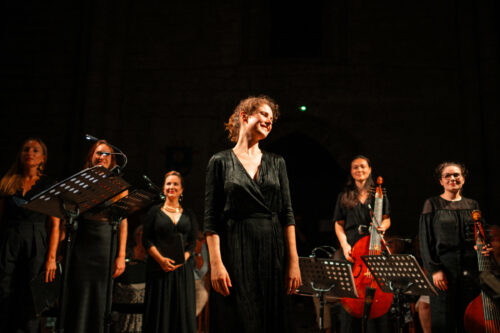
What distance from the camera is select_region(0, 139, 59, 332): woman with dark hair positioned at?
356 cm

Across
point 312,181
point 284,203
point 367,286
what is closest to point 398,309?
point 367,286

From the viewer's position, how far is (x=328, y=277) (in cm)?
353

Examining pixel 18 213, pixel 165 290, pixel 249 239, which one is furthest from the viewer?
pixel 165 290

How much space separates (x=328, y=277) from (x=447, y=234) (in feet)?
4.34

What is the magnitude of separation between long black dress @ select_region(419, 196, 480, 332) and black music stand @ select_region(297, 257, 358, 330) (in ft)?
3.30

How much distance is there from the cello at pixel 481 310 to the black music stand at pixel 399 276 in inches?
14.9

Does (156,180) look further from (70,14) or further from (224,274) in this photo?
(224,274)

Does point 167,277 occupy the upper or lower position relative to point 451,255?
lower

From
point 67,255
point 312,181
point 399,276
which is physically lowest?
point 399,276

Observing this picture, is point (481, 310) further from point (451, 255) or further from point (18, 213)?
point (18, 213)

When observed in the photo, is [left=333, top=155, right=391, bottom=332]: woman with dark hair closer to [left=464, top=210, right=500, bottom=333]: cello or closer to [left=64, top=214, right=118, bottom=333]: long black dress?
[left=464, top=210, right=500, bottom=333]: cello

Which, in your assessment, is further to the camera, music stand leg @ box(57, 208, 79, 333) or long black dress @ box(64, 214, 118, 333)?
long black dress @ box(64, 214, 118, 333)

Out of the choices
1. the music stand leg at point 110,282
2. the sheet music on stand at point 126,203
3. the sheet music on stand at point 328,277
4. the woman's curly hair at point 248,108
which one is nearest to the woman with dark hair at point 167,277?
the music stand leg at point 110,282

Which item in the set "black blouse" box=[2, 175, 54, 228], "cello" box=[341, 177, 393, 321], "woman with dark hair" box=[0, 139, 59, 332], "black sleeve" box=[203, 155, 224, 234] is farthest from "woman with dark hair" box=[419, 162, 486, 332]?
"black blouse" box=[2, 175, 54, 228]
